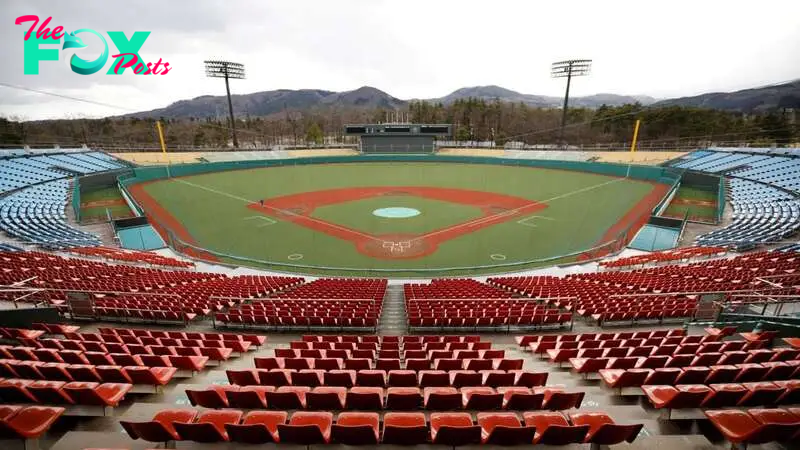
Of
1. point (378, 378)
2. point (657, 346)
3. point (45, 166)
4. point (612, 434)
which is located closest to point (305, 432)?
point (378, 378)

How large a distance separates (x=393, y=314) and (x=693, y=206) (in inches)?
1450

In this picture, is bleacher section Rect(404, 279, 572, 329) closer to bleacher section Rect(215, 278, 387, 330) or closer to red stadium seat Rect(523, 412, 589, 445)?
bleacher section Rect(215, 278, 387, 330)

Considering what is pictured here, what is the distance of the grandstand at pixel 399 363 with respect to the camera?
4.52 meters

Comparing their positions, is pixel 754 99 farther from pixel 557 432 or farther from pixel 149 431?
pixel 149 431

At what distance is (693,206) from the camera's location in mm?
36188

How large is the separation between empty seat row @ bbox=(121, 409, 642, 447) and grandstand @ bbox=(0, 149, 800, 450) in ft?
0.08

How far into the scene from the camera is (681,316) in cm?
1123

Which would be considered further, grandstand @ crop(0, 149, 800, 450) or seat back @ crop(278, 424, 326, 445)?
grandstand @ crop(0, 149, 800, 450)

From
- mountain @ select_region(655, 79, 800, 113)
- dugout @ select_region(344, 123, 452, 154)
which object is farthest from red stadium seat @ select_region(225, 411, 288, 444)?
dugout @ select_region(344, 123, 452, 154)

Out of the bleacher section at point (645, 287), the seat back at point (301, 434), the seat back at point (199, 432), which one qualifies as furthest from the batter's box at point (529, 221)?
the seat back at point (199, 432)

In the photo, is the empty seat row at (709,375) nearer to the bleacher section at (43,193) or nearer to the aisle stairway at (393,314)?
the aisle stairway at (393,314)

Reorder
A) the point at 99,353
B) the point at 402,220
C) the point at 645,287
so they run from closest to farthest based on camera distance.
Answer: the point at 99,353 → the point at 645,287 → the point at 402,220

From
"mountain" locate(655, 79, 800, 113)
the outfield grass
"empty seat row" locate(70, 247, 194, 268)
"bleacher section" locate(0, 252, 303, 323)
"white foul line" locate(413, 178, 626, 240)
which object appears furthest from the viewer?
"mountain" locate(655, 79, 800, 113)

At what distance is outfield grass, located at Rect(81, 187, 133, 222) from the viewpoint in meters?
34.5
